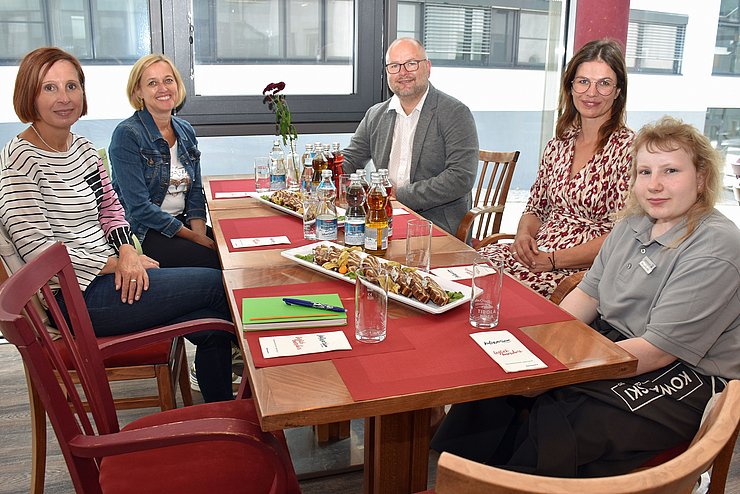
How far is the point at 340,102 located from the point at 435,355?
324 cm

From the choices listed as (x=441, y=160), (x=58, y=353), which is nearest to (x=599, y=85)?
(x=441, y=160)

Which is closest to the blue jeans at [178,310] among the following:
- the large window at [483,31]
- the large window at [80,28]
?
the large window at [80,28]

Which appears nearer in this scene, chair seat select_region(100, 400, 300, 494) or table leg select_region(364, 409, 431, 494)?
chair seat select_region(100, 400, 300, 494)

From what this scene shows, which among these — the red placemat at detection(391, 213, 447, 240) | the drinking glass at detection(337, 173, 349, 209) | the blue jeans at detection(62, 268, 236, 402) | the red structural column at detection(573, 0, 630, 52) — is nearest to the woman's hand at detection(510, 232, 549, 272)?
the red placemat at detection(391, 213, 447, 240)

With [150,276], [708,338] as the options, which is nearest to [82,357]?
[150,276]

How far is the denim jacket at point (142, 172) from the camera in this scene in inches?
116

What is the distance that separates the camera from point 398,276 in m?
1.71

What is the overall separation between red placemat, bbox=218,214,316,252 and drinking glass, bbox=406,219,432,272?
0.43m

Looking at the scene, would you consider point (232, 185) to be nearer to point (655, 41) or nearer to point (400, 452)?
point (400, 452)

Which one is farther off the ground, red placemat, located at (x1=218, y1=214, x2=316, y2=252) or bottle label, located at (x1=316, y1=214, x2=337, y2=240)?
bottle label, located at (x1=316, y1=214, x2=337, y2=240)

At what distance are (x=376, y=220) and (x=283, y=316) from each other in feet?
2.25

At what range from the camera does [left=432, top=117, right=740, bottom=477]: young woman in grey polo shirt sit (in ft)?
5.31

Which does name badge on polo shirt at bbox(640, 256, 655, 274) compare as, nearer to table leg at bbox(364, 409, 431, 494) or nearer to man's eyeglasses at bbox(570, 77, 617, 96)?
table leg at bbox(364, 409, 431, 494)

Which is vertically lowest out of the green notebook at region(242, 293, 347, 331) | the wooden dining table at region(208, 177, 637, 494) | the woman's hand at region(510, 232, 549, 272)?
the woman's hand at region(510, 232, 549, 272)
